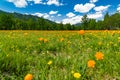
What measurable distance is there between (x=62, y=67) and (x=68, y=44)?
1.92 m

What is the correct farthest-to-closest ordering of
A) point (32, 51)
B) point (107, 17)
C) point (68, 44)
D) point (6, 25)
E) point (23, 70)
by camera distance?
point (107, 17), point (6, 25), point (68, 44), point (32, 51), point (23, 70)

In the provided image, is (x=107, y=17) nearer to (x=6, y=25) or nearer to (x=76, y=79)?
(x=6, y=25)

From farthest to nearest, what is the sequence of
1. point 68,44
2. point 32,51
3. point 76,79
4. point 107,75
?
point 68,44
point 32,51
point 107,75
point 76,79

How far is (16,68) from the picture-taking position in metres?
4.08

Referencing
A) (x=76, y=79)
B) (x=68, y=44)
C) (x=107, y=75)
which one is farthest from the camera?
(x=68, y=44)

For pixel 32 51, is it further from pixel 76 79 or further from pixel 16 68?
pixel 76 79

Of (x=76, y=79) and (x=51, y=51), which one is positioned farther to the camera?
(x=51, y=51)

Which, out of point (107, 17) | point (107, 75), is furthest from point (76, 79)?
point (107, 17)

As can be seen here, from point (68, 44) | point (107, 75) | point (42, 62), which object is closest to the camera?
point (107, 75)

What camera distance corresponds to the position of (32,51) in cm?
571

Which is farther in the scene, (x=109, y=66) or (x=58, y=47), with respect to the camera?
(x=58, y=47)

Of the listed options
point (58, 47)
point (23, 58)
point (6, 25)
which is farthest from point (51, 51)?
point (6, 25)

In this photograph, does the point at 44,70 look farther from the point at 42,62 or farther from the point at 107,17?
the point at 107,17

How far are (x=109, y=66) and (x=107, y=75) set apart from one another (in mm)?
240
